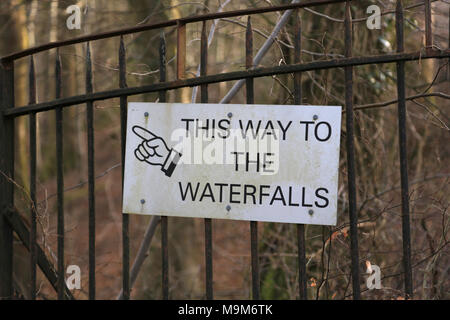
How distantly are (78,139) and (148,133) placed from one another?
1301 centimetres

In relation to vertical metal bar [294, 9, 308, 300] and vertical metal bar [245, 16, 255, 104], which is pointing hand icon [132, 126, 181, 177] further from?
vertical metal bar [294, 9, 308, 300]

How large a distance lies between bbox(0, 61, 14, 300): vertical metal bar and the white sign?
0.79 m

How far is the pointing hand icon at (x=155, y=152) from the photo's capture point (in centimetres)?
277

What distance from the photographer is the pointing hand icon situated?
277 cm

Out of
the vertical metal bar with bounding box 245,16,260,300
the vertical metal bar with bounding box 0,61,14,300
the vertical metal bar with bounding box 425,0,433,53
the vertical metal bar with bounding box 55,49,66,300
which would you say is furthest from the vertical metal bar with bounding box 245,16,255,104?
the vertical metal bar with bounding box 0,61,14,300

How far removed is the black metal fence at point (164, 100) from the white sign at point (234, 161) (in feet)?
0.25

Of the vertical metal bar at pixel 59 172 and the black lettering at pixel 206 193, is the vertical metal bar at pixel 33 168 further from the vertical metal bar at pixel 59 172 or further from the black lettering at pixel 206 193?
the black lettering at pixel 206 193

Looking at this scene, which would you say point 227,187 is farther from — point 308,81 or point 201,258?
point 201,258

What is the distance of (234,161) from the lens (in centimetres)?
268

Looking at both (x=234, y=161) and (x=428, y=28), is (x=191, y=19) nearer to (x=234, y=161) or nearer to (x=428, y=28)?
(x=234, y=161)

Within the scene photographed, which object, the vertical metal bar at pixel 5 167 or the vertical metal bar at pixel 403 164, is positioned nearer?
the vertical metal bar at pixel 403 164

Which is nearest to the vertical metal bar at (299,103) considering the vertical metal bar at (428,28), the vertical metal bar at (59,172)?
the vertical metal bar at (428,28)

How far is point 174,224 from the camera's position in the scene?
7.78m

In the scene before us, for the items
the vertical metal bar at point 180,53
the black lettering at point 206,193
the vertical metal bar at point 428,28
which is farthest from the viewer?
the vertical metal bar at point 180,53
